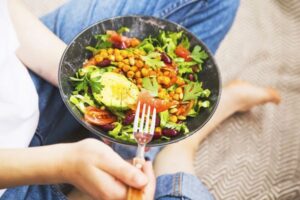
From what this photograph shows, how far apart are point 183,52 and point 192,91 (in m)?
0.11

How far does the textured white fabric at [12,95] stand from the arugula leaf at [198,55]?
33 cm

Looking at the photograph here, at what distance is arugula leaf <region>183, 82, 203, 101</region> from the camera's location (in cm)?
80

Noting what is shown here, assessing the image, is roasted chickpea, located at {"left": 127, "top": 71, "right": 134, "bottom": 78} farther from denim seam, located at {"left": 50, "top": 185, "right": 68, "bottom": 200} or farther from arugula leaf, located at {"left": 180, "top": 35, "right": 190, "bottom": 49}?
denim seam, located at {"left": 50, "top": 185, "right": 68, "bottom": 200}

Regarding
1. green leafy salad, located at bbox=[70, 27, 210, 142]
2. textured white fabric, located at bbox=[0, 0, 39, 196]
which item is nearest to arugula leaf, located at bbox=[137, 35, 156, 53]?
green leafy salad, located at bbox=[70, 27, 210, 142]

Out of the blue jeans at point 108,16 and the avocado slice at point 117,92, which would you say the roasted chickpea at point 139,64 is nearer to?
the avocado slice at point 117,92

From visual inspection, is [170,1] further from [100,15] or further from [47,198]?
[47,198]

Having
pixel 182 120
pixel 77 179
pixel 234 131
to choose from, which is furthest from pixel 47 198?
pixel 234 131

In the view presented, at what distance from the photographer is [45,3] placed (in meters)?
1.44

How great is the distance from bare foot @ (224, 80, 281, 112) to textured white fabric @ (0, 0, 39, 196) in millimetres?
612

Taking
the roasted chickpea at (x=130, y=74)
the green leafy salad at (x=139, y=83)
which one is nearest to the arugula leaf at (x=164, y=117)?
the green leafy salad at (x=139, y=83)

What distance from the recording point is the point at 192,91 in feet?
2.63

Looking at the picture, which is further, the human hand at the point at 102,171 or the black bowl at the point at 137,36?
the black bowl at the point at 137,36

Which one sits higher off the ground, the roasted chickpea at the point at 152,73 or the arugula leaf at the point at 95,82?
the roasted chickpea at the point at 152,73

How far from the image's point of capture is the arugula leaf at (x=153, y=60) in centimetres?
83
